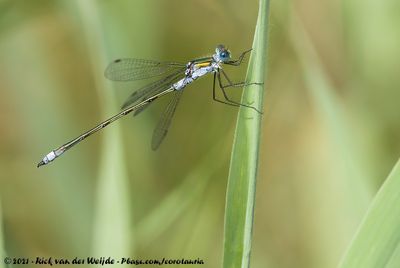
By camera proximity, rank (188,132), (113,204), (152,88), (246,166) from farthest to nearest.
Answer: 1. (188,132)
2. (152,88)
3. (113,204)
4. (246,166)

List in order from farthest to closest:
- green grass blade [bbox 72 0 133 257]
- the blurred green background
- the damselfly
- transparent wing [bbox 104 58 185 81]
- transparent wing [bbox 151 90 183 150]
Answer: transparent wing [bbox 151 90 183 150]
the damselfly
transparent wing [bbox 104 58 185 81]
the blurred green background
green grass blade [bbox 72 0 133 257]

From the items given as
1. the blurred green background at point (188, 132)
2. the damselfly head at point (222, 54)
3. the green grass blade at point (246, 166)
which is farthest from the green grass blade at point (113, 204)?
the damselfly head at point (222, 54)

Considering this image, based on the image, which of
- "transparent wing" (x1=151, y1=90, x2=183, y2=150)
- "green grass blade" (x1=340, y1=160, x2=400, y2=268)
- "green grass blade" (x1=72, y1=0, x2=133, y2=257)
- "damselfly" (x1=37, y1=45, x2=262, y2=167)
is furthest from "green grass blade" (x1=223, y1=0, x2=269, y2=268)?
"transparent wing" (x1=151, y1=90, x2=183, y2=150)

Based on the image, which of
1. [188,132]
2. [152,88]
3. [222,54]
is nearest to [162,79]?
[152,88]

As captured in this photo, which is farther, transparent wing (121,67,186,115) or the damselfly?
transparent wing (121,67,186,115)

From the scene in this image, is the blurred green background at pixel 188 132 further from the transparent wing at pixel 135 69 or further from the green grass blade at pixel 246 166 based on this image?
the green grass blade at pixel 246 166

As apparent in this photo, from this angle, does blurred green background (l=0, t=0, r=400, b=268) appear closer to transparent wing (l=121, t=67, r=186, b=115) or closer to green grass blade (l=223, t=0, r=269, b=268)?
transparent wing (l=121, t=67, r=186, b=115)

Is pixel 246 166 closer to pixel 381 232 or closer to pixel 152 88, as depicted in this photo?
pixel 381 232
